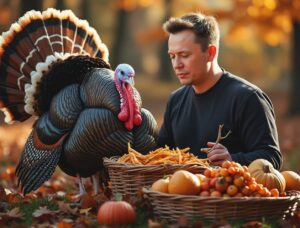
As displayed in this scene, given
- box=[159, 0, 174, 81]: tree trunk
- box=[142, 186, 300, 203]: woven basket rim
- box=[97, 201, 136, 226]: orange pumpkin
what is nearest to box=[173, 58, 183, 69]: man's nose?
box=[142, 186, 300, 203]: woven basket rim

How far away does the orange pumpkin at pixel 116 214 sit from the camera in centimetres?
415

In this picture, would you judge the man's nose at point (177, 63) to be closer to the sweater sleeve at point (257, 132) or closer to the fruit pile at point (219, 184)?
the sweater sleeve at point (257, 132)

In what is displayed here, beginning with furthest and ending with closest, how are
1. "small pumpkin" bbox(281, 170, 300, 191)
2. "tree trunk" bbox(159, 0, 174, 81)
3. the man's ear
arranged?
"tree trunk" bbox(159, 0, 174, 81)
the man's ear
"small pumpkin" bbox(281, 170, 300, 191)

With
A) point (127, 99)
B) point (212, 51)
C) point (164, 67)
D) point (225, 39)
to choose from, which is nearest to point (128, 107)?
point (127, 99)

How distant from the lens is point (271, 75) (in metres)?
32.2

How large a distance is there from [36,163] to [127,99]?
956mm

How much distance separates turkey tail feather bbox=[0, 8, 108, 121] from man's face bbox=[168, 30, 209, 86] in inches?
36.2

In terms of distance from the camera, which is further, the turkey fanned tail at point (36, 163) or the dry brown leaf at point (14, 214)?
the turkey fanned tail at point (36, 163)

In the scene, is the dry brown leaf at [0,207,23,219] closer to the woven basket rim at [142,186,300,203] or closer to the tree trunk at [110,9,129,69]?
the woven basket rim at [142,186,300,203]

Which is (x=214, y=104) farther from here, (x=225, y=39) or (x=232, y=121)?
(x=225, y=39)

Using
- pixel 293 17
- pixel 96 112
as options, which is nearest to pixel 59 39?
pixel 96 112

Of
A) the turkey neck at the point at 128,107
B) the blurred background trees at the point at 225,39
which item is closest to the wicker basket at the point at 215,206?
the turkey neck at the point at 128,107

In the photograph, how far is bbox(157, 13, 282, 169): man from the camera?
5102 millimetres

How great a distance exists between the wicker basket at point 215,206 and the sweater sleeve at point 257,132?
74cm
